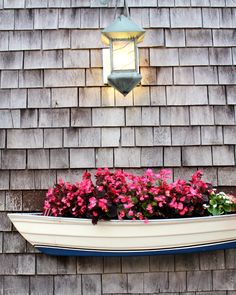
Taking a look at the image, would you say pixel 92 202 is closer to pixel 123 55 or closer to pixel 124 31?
pixel 123 55

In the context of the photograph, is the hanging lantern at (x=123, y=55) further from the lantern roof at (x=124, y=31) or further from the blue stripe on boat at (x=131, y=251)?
the blue stripe on boat at (x=131, y=251)

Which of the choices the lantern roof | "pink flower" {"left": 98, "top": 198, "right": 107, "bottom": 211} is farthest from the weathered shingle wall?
"pink flower" {"left": 98, "top": 198, "right": 107, "bottom": 211}

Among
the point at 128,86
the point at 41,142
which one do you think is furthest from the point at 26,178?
the point at 128,86

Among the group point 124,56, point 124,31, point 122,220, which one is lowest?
point 122,220

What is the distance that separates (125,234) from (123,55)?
1015mm

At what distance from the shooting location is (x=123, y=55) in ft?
7.65

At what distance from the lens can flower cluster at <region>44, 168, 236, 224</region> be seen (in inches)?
86.0

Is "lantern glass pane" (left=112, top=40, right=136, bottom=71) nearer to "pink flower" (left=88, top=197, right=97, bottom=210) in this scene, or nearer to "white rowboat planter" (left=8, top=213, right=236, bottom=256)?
"pink flower" (left=88, top=197, right=97, bottom=210)

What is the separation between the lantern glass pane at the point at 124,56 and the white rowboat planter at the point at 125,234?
0.88 m

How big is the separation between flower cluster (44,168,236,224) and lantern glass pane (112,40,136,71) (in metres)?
0.60

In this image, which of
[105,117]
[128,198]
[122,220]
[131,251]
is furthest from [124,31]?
[131,251]

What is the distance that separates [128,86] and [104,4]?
0.64 metres

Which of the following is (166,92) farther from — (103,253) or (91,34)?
(103,253)

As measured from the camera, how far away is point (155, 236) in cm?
222
